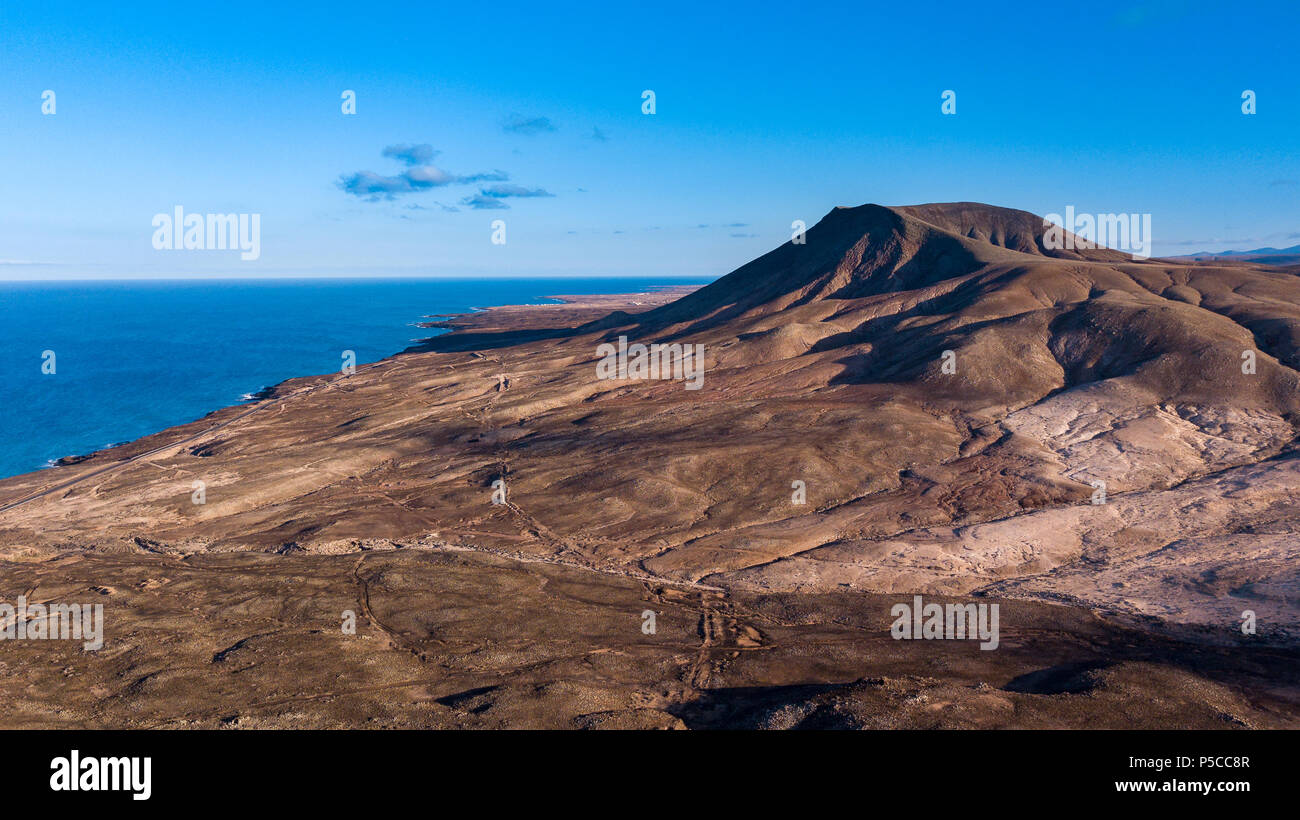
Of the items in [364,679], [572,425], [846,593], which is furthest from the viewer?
[572,425]

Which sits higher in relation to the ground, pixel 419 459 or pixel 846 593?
pixel 419 459

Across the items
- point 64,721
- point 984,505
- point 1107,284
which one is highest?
point 1107,284

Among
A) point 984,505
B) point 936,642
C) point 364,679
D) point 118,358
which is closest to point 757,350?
point 984,505

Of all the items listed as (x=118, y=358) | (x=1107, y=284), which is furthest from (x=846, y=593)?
(x=118, y=358)

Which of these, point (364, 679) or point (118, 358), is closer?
point (364, 679)

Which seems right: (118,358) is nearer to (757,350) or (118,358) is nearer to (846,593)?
(757,350)

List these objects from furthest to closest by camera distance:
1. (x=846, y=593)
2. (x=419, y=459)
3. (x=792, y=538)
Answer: (x=419, y=459) < (x=792, y=538) < (x=846, y=593)
